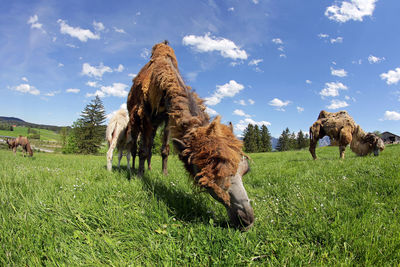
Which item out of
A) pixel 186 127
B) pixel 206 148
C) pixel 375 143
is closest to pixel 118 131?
pixel 186 127

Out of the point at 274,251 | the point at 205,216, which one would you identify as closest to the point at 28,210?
the point at 205,216

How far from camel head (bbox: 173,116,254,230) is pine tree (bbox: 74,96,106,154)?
5260cm

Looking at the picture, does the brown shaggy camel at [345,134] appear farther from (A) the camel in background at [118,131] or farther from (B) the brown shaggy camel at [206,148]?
(A) the camel in background at [118,131]

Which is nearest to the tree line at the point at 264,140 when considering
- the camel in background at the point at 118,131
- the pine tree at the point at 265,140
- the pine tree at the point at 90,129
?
the pine tree at the point at 265,140

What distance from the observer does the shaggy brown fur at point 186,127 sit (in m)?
1.99

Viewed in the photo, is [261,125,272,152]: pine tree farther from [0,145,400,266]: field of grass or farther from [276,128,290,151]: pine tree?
[0,145,400,266]: field of grass

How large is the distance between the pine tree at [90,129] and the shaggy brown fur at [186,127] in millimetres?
49607

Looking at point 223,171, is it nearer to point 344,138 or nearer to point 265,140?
point 344,138

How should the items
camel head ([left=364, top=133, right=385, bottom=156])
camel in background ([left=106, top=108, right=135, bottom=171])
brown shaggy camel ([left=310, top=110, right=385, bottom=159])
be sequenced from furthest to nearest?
brown shaggy camel ([left=310, top=110, right=385, bottom=159]) < camel head ([left=364, top=133, right=385, bottom=156]) < camel in background ([left=106, top=108, right=135, bottom=171])

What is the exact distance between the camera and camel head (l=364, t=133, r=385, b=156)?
8.75 m

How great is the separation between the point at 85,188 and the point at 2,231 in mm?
1160

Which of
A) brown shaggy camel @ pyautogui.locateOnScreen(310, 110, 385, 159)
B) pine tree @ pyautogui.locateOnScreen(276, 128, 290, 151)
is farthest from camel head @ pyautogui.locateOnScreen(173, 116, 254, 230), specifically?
pine tree @ pyautogui.locateOnScreen(276, 128, 290, 151)

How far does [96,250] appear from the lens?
1752 millimetres

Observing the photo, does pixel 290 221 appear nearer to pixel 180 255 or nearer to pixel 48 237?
pixel 180 255
